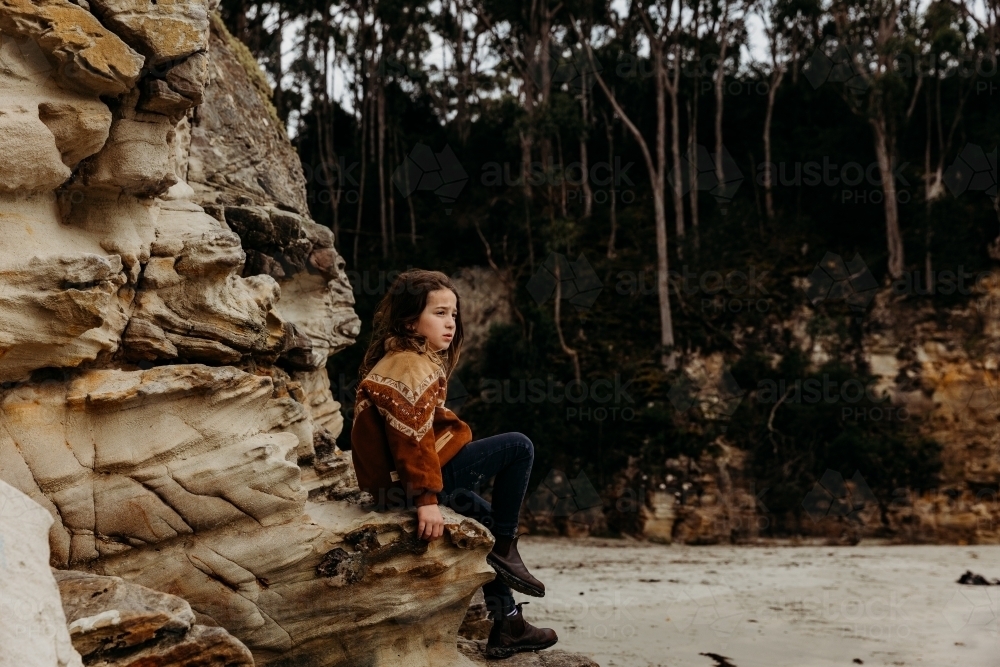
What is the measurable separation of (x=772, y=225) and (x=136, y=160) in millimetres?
15094

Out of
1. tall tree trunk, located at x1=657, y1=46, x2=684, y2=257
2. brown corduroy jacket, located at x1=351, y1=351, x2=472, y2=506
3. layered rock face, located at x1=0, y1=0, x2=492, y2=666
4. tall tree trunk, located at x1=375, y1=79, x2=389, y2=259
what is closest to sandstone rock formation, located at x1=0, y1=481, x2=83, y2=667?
layered rock face, located at x1=0, y1=0, x2=492, y2=666

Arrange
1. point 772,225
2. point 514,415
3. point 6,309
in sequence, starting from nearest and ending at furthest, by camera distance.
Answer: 1. point 6,309
2. point 514,415
3. point 772,225

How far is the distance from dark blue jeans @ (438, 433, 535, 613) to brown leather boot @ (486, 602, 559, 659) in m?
0.06

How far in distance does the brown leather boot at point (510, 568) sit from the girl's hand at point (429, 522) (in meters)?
0.43

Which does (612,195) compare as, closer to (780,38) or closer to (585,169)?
(585,169)

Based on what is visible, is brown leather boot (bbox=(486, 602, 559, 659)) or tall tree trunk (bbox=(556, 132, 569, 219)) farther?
tall tree trunk (bbox=(556, 132, 569, 219))

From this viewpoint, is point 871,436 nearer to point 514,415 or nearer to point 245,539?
point 514,415

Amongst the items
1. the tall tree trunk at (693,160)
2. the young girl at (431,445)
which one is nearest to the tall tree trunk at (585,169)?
the tall tree trunk at (693,160)

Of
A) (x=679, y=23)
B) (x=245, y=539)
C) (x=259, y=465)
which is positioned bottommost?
(x=245, y=539)

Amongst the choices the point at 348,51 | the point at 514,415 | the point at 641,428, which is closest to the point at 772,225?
the point at 641,428

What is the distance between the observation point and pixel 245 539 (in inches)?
155

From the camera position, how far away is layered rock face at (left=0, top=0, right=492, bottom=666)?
3527 millimetres

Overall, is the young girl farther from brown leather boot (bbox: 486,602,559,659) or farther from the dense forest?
the dense forest

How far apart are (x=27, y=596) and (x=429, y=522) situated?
1.64 meters
